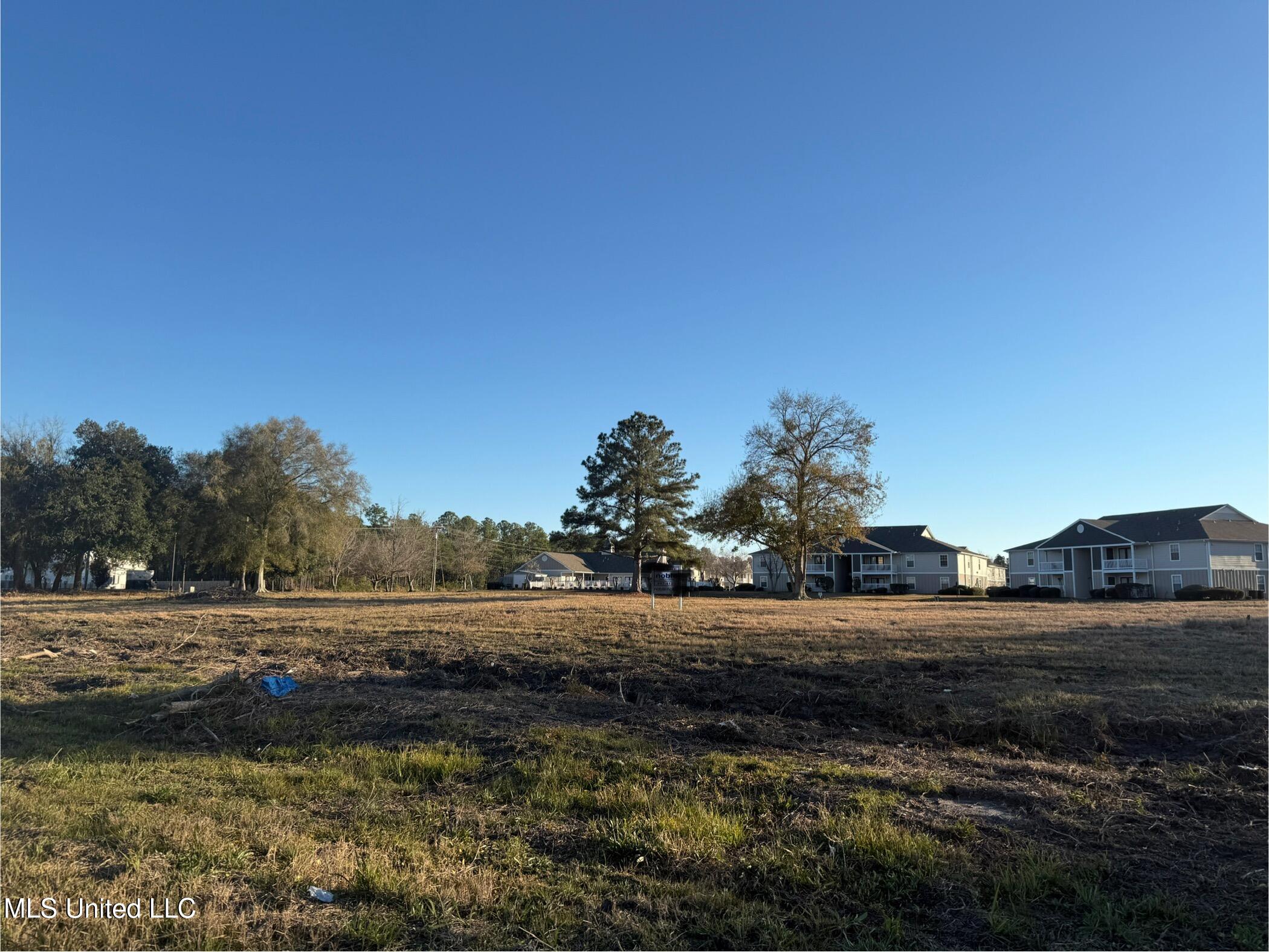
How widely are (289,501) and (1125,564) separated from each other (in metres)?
69.5

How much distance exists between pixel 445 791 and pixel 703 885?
10.4 feet

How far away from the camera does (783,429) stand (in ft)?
170

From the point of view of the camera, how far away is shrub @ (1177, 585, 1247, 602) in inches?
1971

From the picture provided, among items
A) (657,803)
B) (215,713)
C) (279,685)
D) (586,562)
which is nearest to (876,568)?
(586,562)

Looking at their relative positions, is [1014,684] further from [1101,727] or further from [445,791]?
[445,791]

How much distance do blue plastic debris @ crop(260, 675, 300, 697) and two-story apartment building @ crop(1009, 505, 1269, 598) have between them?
64.1 metres

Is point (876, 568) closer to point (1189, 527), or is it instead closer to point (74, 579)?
point (1189, 527)

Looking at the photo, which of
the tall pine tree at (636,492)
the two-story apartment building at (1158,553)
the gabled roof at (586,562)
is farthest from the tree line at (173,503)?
the two-story apartment building at (1158,553)

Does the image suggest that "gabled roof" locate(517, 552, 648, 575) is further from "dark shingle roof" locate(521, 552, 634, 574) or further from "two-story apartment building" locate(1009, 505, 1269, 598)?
"two-story apartment building" locate(1009, 505, 1269, 598)

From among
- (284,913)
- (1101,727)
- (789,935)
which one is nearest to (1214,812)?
(1101,727)

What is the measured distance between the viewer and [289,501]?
5553 cm

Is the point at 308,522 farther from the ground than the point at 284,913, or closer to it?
farther from the ground

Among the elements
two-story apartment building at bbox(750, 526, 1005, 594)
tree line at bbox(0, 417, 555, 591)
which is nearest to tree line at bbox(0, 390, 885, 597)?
tree line at bbox(0, 417, 555, 591)

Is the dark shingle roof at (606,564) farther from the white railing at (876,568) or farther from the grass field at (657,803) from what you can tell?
the grass field at (657,803)
